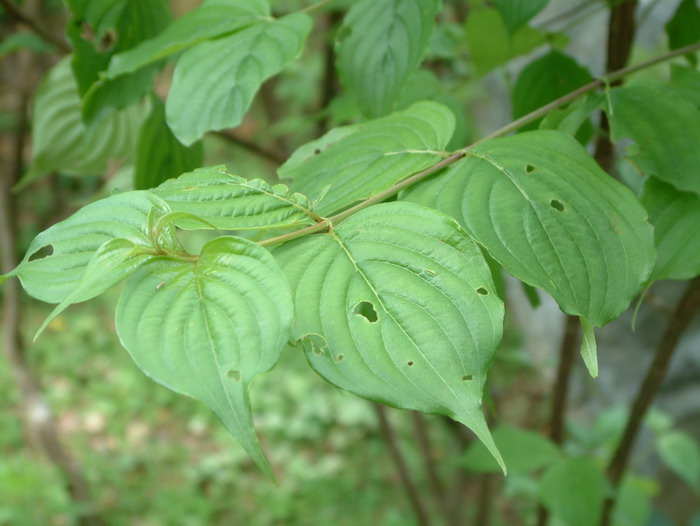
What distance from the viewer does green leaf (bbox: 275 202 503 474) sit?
1.39 ft

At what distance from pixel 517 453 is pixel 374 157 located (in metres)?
0.85

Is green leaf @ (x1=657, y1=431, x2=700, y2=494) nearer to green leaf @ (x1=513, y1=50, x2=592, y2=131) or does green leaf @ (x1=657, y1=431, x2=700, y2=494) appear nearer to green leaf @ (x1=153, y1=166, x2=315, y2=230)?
green leaf @ (x1=513, y1=50, x2=592, y2=131)

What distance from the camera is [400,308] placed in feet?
1.49

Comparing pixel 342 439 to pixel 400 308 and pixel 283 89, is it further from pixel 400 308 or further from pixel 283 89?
pixel 400 308

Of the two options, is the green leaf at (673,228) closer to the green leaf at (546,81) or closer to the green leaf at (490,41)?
the green leaf at (546,81)

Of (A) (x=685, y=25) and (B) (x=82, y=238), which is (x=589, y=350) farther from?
(A) (x=685, y=25)

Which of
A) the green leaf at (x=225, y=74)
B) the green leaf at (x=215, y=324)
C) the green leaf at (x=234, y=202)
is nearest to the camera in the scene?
the green leaf at (x=215, y=324)

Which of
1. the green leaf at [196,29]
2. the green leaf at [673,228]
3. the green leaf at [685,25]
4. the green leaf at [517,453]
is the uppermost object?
the green leaf at [196,29]

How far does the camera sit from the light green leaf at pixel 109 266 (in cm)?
43

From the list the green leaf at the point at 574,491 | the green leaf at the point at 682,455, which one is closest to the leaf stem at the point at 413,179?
the green leaf at the point at 574,491

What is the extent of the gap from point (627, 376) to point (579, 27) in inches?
47.4

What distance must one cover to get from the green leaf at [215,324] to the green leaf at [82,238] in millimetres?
32

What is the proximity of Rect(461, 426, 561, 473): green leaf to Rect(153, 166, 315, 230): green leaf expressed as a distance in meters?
0.84

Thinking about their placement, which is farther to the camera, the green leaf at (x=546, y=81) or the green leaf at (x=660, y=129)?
the green leaf at (x=546, y=81)
